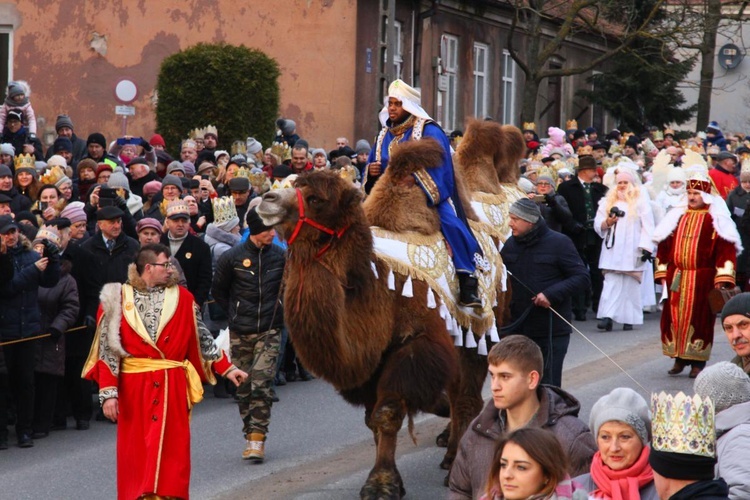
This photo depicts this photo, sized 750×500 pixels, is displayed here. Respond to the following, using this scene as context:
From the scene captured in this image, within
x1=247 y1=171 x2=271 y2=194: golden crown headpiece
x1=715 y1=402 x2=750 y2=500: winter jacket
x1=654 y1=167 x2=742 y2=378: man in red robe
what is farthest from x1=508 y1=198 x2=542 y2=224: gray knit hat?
x1=247 y1=171 x2=271 y2=194: golden crown headpiece

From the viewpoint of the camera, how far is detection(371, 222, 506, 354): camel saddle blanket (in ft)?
29.6

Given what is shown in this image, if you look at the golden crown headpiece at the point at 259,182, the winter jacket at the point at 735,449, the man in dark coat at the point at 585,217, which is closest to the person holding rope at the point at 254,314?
the golden crown headpiece at the point at 259,182

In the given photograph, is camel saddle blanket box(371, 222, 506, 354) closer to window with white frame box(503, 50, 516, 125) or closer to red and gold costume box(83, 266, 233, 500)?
red and gold costume box(83, 266, 233, 500)

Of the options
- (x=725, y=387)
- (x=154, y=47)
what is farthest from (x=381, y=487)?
(x=154, y=47)

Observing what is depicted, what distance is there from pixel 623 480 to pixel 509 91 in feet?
103

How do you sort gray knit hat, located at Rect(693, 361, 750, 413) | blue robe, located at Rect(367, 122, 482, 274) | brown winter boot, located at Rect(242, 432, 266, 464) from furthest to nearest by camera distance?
brown winter boot, located at Rect(242, 432, 266, 464) < blue robe, located at Rect(367, 122, 482, 274) < gray knit hat, located at Rect(693, 361, 750, 413)

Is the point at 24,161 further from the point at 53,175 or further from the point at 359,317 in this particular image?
the point at 359,317

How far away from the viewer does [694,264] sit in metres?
13.6

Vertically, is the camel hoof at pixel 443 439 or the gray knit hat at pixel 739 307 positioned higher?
the gray knit hat at pixel 739 307

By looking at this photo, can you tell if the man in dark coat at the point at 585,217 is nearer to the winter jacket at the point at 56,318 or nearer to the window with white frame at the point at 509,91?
the winter jacket at the point at 56,318

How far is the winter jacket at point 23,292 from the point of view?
10758 mm

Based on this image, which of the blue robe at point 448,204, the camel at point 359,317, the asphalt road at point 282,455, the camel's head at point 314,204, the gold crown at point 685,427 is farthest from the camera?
the blue robe at point 448,204

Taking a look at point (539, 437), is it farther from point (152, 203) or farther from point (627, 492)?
point (152, 203)

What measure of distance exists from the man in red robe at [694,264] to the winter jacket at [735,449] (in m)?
7.54
